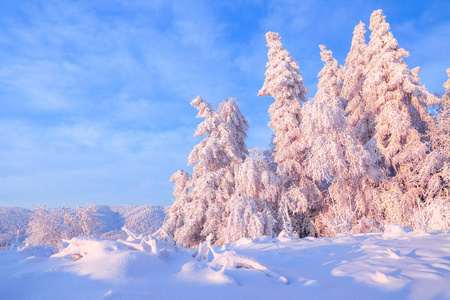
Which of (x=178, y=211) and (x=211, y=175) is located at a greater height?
(x=211, y=175)

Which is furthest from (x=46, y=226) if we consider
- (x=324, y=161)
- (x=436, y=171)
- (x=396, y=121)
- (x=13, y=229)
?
(x=436, y=171)

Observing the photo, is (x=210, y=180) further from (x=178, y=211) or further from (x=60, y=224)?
(x=60, y=224)

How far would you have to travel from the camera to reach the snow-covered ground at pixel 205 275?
63.1 inches

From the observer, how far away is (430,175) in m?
10.4

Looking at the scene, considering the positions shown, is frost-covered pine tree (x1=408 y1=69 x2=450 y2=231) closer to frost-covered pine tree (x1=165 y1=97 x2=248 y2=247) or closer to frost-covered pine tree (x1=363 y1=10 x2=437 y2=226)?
frost-covered pine tree (x1=363 y1=10 x2=437 y2=226)

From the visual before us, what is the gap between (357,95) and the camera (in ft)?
48.8

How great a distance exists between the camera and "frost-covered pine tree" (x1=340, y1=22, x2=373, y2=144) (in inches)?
552

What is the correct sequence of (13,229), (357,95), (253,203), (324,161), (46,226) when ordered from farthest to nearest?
(13,229), (46,226), (357,95), (253,203), (324,161)

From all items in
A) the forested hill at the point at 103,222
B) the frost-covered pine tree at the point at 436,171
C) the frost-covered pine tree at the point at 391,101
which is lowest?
the forested hill at the point at 103,222

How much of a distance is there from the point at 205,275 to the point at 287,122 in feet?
37.7

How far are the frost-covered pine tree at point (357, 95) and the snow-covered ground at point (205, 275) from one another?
11342 mm

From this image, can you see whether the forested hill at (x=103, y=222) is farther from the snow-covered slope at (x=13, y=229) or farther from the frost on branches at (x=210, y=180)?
the frost on branches at (x=210, y=180)

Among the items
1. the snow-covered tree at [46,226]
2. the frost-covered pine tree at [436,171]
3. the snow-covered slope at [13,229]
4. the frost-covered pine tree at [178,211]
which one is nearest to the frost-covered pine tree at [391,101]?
the frost-covered pine tree at [436,171]

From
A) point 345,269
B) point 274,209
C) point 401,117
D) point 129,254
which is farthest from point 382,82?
point 129,254
